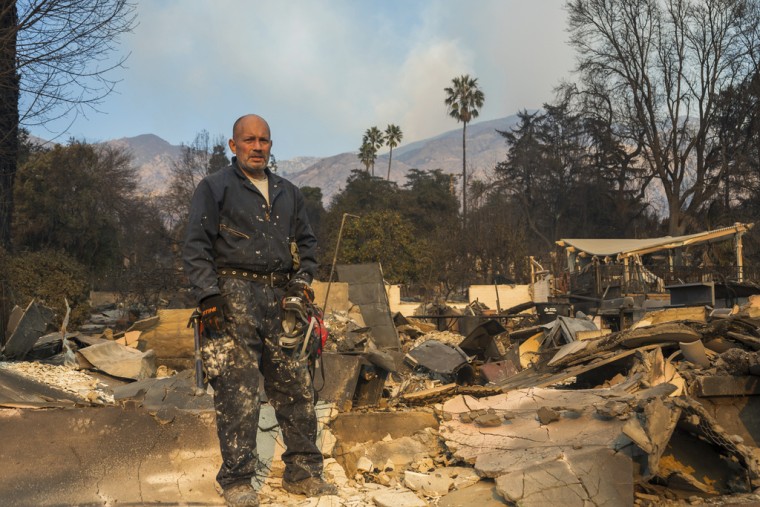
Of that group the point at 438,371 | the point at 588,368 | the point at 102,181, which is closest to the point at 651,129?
the point at 102,181

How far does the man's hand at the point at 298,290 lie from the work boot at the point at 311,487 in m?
1.01

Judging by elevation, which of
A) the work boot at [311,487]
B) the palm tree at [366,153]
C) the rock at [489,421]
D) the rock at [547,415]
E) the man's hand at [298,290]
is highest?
the palm tree at [366,153]

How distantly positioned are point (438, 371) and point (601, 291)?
14.6 metres

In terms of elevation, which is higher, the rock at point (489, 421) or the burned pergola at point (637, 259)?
the burned pergola at point (637, 259)

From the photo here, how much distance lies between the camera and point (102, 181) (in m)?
33.4

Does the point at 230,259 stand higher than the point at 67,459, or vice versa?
the point at 230,259

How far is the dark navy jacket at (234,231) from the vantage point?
3959 millimetres

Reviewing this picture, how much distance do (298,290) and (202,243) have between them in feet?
2.00

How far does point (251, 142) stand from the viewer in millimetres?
4223

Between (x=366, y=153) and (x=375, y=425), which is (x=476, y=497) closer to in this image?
(x=375, y=425)

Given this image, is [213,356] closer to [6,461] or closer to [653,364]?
[6,461]

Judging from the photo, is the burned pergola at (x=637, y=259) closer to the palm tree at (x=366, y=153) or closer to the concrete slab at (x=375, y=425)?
the concrete slab at (x=375, y=425)

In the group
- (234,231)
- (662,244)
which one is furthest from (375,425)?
(662,244)

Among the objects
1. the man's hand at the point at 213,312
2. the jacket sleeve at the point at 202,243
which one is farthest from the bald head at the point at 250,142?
the man's hand at the point at 213,312
